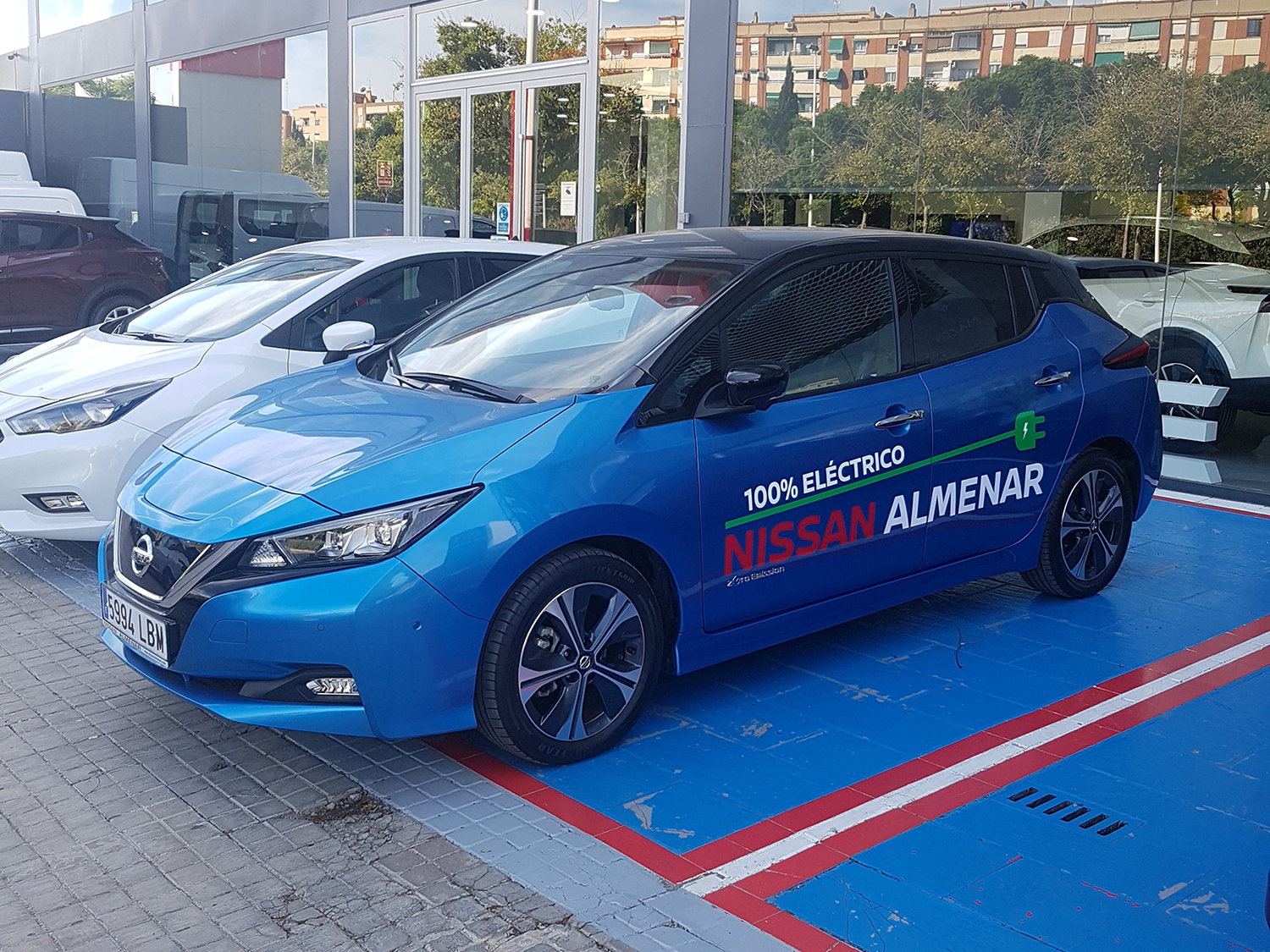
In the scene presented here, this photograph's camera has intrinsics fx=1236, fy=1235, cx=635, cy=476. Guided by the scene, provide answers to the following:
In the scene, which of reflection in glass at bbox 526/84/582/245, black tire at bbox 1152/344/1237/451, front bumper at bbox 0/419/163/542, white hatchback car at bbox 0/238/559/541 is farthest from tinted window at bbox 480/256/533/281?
reflection in glass at bbox 526/84/582/245

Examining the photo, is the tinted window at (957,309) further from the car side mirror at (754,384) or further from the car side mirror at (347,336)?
the car side mirror at (347,336)

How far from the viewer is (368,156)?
50.5ft

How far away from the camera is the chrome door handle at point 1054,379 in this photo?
5328mm

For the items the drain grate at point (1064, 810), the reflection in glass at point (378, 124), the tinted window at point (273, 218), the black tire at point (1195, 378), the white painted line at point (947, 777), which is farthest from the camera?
the tinted window at point (273, 218)

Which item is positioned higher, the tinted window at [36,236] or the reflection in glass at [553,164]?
the reflection in glass at [553,164]

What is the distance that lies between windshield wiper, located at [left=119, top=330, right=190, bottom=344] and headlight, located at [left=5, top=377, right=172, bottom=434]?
2.00 feet

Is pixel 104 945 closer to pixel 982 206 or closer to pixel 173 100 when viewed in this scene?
pixel 982 206

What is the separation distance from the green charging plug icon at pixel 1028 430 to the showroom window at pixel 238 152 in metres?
12.6

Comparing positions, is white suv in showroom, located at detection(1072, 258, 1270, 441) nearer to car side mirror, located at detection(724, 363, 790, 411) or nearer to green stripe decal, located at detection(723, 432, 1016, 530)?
green stripe decal, located at detection(723, 432, 1016, 530)

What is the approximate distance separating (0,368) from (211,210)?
11869 mm

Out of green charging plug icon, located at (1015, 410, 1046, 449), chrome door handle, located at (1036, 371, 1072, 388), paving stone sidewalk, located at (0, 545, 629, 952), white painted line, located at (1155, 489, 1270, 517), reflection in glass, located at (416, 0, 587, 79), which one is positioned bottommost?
paving stone sidewalk, located at (0, 545, 629, 952)

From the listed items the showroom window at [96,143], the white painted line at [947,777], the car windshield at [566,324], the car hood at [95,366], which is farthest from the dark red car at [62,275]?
the white painted line at [947,777]

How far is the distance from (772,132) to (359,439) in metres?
7.42

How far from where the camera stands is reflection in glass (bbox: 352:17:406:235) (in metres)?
14.8
